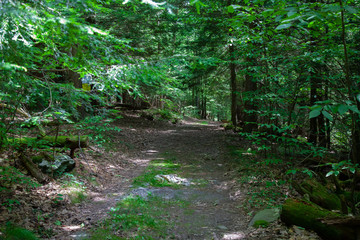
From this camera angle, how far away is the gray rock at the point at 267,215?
4.96 metres

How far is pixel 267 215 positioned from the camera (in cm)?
512

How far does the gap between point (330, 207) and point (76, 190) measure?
6.18m

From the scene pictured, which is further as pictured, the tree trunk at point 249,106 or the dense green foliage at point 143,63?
the tree trunk at point 249,106

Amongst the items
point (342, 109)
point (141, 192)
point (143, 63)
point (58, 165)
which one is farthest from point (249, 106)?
point (342, 109)

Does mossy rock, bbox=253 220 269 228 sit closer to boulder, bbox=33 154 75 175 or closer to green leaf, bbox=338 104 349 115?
green leaf, bbox=338 104 349 115

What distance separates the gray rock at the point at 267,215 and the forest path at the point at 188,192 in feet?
0.97

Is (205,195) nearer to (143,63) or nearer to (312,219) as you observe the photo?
(312,219)

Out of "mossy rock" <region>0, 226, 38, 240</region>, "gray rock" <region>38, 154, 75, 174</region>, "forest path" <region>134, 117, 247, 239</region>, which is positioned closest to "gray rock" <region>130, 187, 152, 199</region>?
"forest path" <region>134, 117, 247, 239</region>

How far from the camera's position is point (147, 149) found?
12562 millimetres

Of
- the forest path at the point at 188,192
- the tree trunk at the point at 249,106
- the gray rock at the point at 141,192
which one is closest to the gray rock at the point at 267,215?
the forest path at the point at 188,192

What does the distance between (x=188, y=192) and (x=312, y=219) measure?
3.63 meters

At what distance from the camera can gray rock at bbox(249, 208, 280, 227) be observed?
496 centimetres

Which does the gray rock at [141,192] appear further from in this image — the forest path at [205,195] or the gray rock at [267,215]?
the gray rock at [267,215]

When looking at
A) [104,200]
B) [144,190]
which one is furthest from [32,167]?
[144,190]
